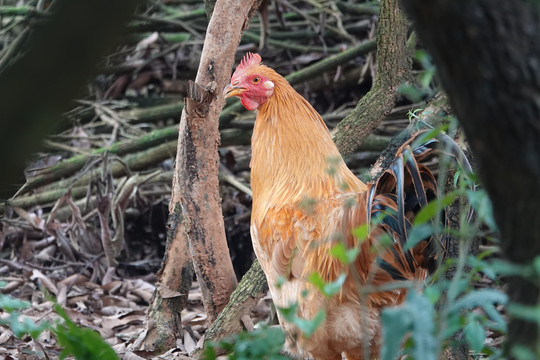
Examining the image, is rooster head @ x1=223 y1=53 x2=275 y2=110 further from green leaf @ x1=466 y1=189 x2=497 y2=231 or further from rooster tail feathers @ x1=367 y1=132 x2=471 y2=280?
green leaf @ x1=466 y1=189 x2=497 y2=231

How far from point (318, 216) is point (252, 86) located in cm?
97

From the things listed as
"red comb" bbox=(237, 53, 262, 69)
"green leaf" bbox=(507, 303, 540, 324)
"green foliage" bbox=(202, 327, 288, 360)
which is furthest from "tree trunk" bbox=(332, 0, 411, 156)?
"green leaf" bbox=(507, 303, 540, 324)

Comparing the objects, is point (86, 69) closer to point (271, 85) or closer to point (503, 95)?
point (503, 95)

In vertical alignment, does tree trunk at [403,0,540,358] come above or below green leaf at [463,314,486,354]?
above

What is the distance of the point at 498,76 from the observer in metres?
1.25

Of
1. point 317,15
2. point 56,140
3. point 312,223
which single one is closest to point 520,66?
point 312,223

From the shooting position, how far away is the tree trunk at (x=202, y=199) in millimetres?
3811

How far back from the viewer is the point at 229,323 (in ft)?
12.6

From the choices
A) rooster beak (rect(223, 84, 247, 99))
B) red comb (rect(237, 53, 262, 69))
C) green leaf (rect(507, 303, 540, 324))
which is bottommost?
green leaf (rect(507, 303, 540, 324))

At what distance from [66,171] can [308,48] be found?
2.98m

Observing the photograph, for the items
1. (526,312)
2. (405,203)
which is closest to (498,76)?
(526,312)

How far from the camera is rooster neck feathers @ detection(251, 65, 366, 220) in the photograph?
11.9 ft

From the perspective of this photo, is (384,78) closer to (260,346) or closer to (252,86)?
(252,86)

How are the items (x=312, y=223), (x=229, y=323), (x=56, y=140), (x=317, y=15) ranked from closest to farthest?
(x=312, y=223) < (x=229, y=323) < (x=56, y=140) < (x=317, y=15)
